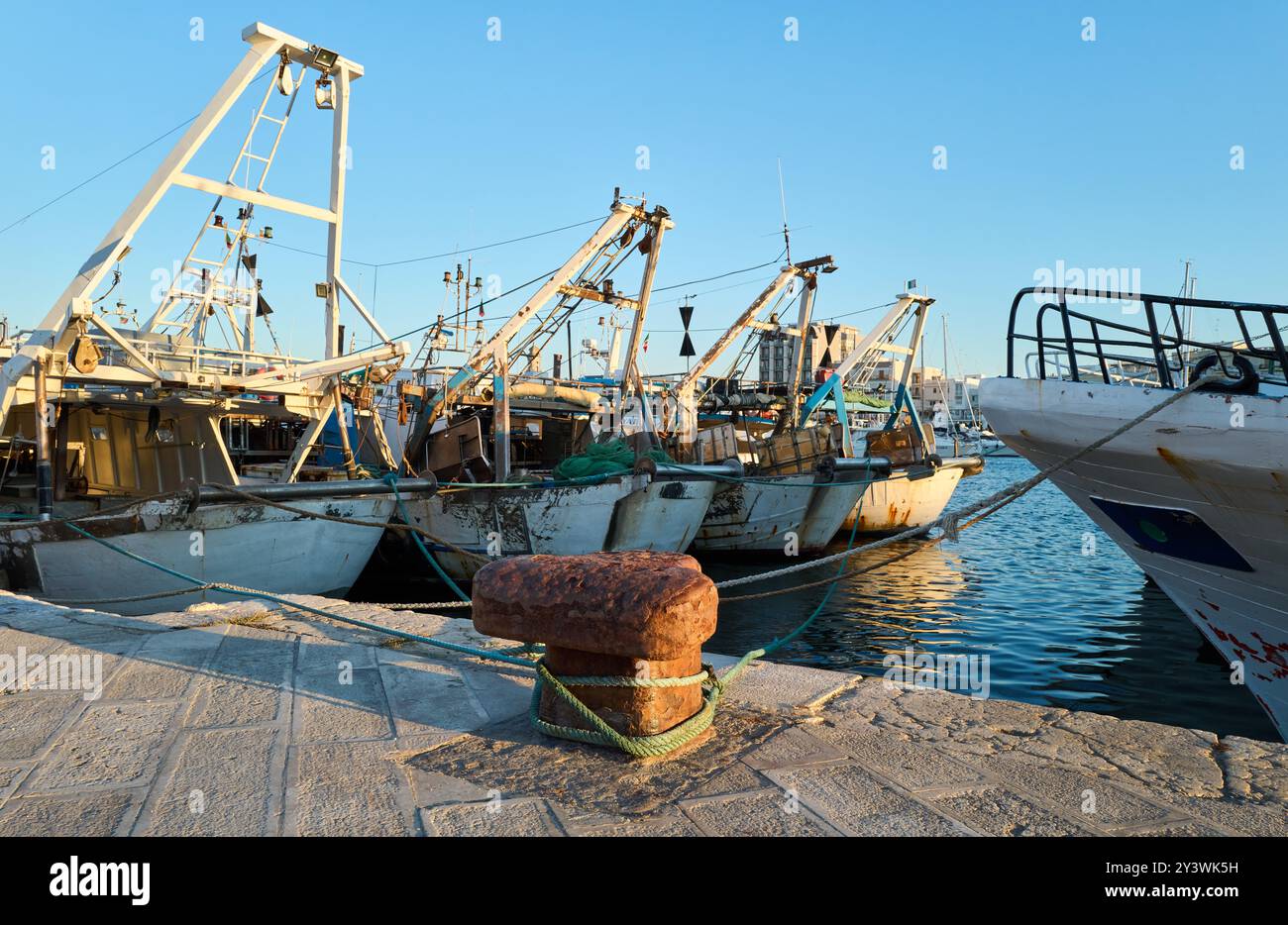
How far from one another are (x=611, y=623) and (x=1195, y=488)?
4650mm

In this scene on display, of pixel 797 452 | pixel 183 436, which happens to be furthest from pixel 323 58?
pixel 797 452

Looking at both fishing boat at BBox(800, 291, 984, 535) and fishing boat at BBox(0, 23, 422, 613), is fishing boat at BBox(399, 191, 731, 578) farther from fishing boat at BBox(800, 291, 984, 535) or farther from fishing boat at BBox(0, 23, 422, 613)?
fishing boat at BBox(800, 291, 984, 535)

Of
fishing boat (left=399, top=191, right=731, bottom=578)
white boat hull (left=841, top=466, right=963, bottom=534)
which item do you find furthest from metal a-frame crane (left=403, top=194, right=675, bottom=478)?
white boat hull (left=841, top=466, right=963, bottom=534)

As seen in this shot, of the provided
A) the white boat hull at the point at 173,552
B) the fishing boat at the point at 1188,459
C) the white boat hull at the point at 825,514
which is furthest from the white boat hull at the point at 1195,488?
the white boat hull at the point at 825,514

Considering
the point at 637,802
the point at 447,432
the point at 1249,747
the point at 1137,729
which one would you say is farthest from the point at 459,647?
the point at 447,432

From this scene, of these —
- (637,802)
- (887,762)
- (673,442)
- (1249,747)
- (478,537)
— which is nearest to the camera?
(637,802)

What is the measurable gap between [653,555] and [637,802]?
3.83ft

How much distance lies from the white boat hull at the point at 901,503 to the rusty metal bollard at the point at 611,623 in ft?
58.5

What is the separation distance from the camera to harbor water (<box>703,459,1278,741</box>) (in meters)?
8.77

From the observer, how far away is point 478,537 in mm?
13945

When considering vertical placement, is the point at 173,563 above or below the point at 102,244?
below

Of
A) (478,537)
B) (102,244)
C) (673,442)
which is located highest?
(102,244)
